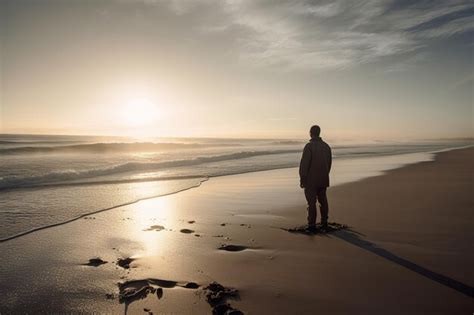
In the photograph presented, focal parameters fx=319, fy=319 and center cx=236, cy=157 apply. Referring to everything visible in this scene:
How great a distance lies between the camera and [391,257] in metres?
5.22

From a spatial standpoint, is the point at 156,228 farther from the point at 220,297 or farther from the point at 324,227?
the point at 324,227

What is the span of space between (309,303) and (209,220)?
443 cm

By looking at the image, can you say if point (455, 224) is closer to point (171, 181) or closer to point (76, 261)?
point (76, 261)

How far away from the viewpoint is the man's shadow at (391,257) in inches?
162

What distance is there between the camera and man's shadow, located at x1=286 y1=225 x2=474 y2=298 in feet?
13.5

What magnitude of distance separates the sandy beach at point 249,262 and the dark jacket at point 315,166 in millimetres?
1179

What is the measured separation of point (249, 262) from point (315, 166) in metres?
2.91

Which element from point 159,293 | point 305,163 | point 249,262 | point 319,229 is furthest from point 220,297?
point 305,163

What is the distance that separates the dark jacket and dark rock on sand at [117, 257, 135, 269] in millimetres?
3933

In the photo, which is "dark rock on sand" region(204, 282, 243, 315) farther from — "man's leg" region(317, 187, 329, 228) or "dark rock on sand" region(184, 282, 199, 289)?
"man's leg" region(317, 187, 329, 228)

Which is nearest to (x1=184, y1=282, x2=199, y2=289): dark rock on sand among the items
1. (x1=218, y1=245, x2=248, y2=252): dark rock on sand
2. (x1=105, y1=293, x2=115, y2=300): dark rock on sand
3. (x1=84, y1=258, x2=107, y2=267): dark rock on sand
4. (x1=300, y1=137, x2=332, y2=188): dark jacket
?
(x1=105, y1=293, x2=115, y2=300): dark rock on sand

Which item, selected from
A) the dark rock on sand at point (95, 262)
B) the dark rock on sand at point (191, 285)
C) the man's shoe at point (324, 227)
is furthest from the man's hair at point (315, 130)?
the dark rock on sand at point (95, 262)

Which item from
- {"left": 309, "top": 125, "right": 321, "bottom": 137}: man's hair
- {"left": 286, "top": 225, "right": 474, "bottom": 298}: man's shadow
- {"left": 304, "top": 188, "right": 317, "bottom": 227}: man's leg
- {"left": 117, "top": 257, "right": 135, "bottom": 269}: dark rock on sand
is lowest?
{"left": 117, "top": 257, "right": 135, "bottom": 269}: dark rock on sand

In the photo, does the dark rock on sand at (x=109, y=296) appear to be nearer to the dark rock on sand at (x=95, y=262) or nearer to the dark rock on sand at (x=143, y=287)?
the dark rock on sand at (x=143, y=287)
